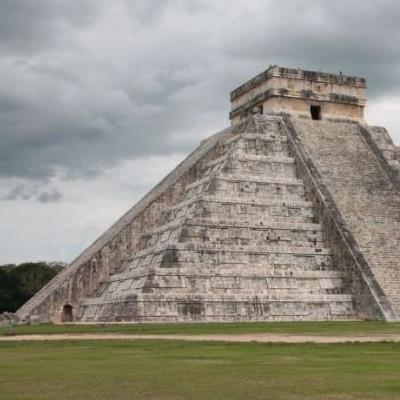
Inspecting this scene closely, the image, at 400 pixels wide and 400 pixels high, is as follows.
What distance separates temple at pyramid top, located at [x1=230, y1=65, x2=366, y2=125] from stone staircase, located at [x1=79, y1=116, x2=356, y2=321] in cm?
308

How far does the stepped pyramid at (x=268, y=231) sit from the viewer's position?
2264cm

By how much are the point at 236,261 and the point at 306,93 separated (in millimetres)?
8923

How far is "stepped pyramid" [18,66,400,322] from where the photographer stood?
74.3 ft

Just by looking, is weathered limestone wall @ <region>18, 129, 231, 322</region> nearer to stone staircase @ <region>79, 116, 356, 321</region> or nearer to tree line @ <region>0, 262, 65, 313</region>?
stone staircase @ <region>79, 116, 356, 321</region>

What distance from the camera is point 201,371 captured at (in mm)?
8984

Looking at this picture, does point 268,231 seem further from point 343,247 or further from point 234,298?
point 234,298

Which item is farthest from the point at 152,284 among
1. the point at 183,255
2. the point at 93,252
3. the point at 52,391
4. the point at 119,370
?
the point at 52,391

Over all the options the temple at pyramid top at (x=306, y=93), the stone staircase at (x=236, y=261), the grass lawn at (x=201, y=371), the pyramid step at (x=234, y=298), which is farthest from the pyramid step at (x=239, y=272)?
the grass lawn at (x=201, y=371)

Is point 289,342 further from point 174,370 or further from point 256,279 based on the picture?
point 256,279

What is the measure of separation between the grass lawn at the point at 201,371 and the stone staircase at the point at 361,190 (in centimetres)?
1132

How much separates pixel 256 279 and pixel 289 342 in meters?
9.83

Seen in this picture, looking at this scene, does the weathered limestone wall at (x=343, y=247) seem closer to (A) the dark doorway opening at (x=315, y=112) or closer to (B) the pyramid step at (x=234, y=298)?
(B) the pyramid step at (x=234, y=298)

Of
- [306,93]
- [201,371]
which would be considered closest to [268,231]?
[306,93]

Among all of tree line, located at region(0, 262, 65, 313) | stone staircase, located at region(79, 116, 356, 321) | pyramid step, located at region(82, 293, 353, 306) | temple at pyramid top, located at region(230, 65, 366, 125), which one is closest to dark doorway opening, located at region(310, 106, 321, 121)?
temple at pyramid top, located at region(230, 65, 366, 125)
